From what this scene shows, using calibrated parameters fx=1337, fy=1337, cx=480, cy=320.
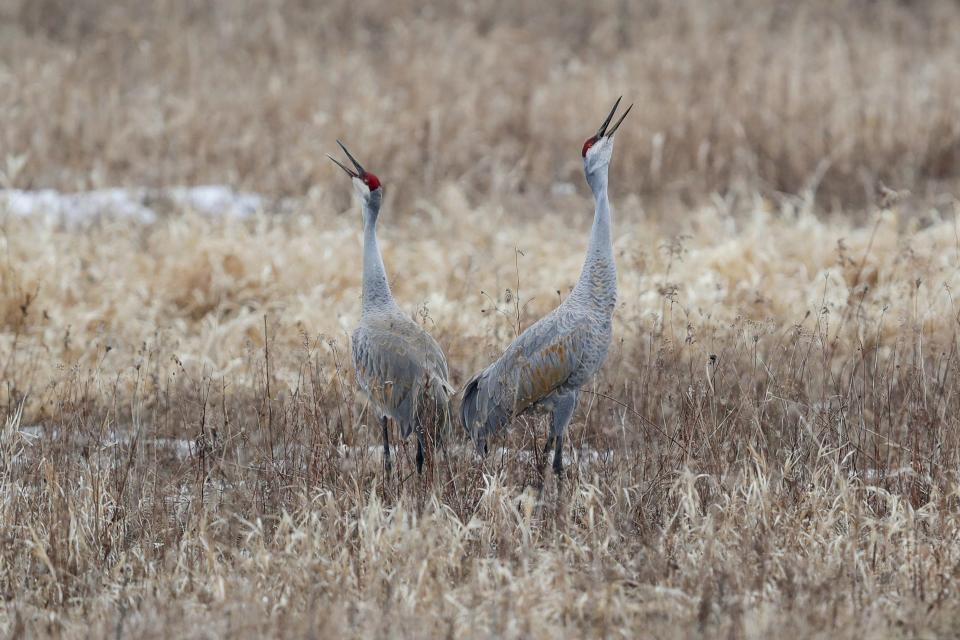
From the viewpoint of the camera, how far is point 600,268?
15.5 feet

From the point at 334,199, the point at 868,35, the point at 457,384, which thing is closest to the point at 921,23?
the point at 868,35

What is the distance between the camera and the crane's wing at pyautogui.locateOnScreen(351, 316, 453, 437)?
486 cm

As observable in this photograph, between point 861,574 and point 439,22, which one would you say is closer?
point 861,574

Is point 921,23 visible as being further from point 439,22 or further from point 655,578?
point 655,578

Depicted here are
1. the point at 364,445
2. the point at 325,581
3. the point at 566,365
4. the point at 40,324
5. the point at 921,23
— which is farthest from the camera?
the point at 921,23

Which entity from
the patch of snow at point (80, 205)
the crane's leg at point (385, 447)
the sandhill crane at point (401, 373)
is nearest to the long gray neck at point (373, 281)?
the sandhill crane at point (401, 373)

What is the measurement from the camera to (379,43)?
14625 millimetres

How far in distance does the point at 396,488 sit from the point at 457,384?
1516 mm

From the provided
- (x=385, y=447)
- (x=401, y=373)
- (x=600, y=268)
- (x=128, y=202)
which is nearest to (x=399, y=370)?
(x=401, y=373)

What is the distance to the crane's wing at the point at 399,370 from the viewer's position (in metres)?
4.86

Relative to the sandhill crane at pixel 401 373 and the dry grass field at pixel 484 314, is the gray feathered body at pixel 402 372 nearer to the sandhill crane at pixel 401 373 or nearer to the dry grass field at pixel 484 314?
the sandhill crane at pixel 401 373

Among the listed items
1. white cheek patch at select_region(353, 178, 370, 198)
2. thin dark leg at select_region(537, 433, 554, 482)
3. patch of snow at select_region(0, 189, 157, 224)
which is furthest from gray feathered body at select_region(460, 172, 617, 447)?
patch of snow at select_region(0, 189, 157, 224)

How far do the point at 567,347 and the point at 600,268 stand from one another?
31cm

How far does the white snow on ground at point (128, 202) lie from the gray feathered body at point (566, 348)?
4.75 m
